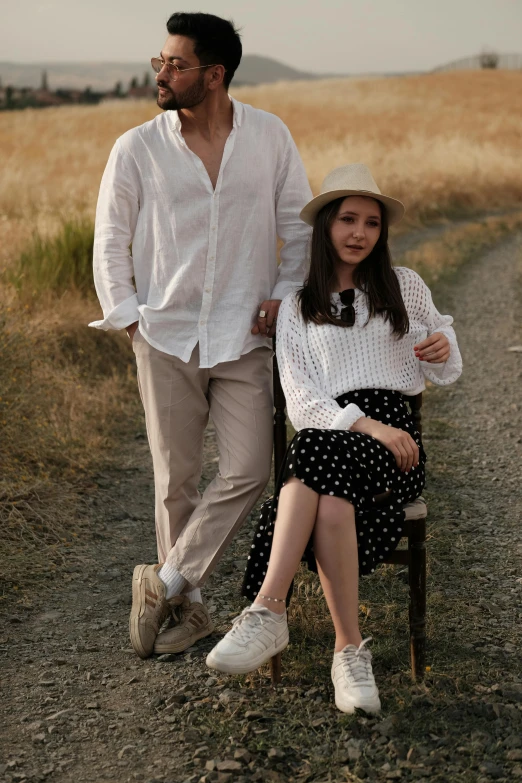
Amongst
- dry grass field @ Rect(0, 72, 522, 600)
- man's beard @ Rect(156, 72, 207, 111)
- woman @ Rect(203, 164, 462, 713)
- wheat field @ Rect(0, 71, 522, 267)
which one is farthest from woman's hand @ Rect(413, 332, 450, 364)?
wheat field @ Rect(0, 71, 522, 267)

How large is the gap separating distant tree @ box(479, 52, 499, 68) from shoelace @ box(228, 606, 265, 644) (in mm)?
65988

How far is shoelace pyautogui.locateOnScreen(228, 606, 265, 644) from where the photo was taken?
2.65m

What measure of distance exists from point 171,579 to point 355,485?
83cm

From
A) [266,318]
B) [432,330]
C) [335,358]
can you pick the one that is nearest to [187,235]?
[266,318]

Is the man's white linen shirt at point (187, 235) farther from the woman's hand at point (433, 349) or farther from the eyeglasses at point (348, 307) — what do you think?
the woman's hand at point (433, 349)

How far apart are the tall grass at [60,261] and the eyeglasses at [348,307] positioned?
13.7ft

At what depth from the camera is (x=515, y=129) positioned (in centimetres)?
2684

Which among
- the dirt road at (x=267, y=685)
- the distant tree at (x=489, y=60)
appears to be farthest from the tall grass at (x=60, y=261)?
the distant tree at (x=489, y=60)

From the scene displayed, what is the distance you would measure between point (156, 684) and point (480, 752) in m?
1.05

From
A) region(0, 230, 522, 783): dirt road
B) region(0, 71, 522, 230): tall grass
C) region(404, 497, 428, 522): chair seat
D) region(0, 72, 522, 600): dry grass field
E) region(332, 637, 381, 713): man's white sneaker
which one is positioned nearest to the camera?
region(0, 230, 522, 783): dirt road

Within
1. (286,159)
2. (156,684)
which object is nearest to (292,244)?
(286,159)

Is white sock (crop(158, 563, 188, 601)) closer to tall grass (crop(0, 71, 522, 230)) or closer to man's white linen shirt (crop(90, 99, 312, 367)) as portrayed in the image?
man's white linen shirt (crop(90, 99, 312, 367))

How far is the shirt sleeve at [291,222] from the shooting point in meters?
3.09

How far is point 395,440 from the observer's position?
2752 mm
